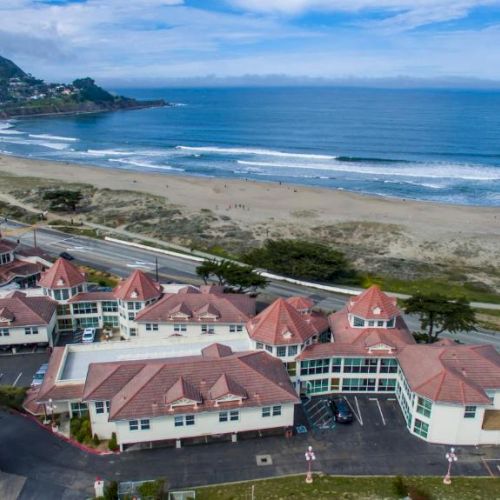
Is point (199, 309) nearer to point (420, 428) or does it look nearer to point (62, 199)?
point (420, 428)

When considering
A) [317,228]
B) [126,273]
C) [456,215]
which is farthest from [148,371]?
[456,215]

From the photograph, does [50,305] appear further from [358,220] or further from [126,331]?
[358,220]

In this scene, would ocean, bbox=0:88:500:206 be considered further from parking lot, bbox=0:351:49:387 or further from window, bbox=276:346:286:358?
parking lot, bbox=0:351:49:387


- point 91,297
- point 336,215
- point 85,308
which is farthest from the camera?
point 336,215

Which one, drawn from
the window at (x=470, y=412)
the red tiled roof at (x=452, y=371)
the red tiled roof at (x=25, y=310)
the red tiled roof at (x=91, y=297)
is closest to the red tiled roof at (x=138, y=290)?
the red tiled roof at (x=91, y=297)

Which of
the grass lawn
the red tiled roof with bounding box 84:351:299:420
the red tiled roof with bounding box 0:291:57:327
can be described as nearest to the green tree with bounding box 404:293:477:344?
the grass lawn

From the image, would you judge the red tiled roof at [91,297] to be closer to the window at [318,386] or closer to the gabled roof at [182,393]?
the gabled roof at [182,393]

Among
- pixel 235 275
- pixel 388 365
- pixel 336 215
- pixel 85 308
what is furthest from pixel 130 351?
pixel 336 215
